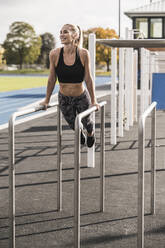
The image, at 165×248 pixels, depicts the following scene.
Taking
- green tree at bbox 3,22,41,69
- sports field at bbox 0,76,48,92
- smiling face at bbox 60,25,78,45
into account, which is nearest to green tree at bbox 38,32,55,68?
green tree at bbox 3,22,41,69

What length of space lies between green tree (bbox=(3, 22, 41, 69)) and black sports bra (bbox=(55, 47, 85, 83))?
10975 centimetres

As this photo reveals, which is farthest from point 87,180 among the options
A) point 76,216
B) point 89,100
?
point 76,216

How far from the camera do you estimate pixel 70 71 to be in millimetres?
5746

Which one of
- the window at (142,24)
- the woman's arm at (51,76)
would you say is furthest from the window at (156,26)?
the woman's arm at (51,76)

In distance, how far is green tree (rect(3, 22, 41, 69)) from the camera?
11550 centimetres

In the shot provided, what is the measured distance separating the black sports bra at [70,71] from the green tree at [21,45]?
109751 millimetres

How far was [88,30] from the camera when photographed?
10888 cm

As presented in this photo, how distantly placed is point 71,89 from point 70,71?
34 centimetres

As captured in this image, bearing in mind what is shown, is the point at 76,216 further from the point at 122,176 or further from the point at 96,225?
the point at 122,176

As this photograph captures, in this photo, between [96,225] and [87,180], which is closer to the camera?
[96,225]

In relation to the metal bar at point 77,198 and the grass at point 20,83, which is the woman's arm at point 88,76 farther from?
the grass at point 20,83

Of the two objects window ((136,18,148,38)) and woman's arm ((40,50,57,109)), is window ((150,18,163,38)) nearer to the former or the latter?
window ((136,18,148,38))

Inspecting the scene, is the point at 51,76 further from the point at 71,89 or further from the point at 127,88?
the point at 127,88

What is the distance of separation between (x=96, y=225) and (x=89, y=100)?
1883 millimetres
